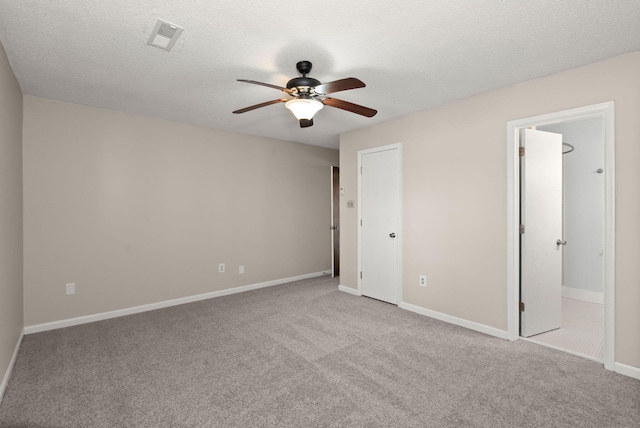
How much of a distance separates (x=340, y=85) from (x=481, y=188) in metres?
1.95

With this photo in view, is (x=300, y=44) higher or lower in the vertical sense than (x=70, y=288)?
higher

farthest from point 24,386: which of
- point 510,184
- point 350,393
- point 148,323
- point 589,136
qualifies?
point 589,136

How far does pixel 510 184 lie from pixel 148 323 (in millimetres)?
3990

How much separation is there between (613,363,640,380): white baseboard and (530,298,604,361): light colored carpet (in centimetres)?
16

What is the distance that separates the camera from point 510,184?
3.02 meters

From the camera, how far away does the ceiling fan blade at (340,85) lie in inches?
81.8

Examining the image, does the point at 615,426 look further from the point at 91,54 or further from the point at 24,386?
the point at 91,54

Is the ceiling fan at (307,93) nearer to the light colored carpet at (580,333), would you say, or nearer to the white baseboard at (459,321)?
the white baseboard at (459,321)

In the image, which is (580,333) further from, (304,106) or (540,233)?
(304,106)

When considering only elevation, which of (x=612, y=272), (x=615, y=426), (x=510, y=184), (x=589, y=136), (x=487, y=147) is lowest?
(x=615, y=426)

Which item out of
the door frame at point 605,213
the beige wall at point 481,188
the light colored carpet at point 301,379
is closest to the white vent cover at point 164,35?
the light colored carpet at point 301,379

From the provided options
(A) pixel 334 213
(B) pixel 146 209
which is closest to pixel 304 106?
(B) pixel 146 209

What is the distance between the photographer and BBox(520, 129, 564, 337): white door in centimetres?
308

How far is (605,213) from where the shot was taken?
2477mm
